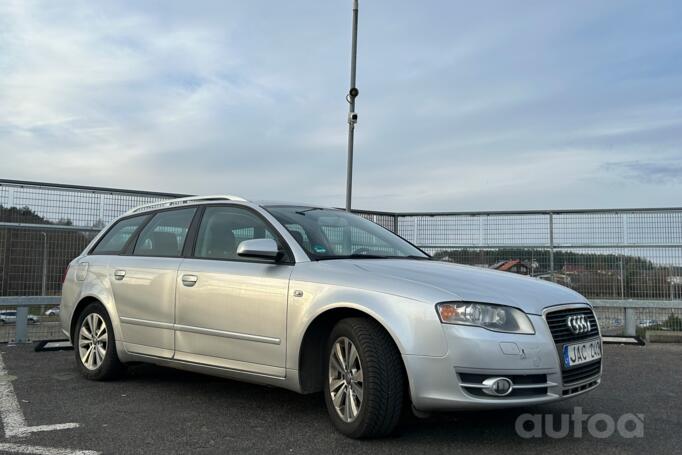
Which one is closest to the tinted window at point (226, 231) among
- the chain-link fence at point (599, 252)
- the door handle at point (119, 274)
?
the door handle at point (119, 274)

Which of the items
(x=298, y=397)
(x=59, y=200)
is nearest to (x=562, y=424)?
(x=298, y=397)

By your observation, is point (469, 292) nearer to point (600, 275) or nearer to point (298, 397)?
point (298, 397)

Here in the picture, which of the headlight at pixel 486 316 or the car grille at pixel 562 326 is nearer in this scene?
the headlight at pixel 486 316

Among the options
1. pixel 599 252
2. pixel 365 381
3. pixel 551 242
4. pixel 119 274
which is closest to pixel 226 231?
pixel 119 274

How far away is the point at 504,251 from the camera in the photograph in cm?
980

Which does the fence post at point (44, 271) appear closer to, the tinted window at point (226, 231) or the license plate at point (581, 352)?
the tinted window at point (226, 231)

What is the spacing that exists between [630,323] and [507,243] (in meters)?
2.10

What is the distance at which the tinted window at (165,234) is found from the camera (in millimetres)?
5230

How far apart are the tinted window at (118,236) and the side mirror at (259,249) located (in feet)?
6.42

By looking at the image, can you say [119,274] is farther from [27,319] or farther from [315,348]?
[27,319]

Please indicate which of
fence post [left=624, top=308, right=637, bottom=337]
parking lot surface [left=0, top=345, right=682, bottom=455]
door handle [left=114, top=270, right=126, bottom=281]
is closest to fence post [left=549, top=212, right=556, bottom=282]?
fence post [left=624, top=308, right=637, bottom=337]

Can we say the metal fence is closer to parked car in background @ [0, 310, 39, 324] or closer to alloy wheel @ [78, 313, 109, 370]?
parked car in background @ [0, 310, 39, 324]

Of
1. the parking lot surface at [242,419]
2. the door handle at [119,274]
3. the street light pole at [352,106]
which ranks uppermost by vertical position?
the street light pole at [352,106]

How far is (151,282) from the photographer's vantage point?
5145 millimetres
